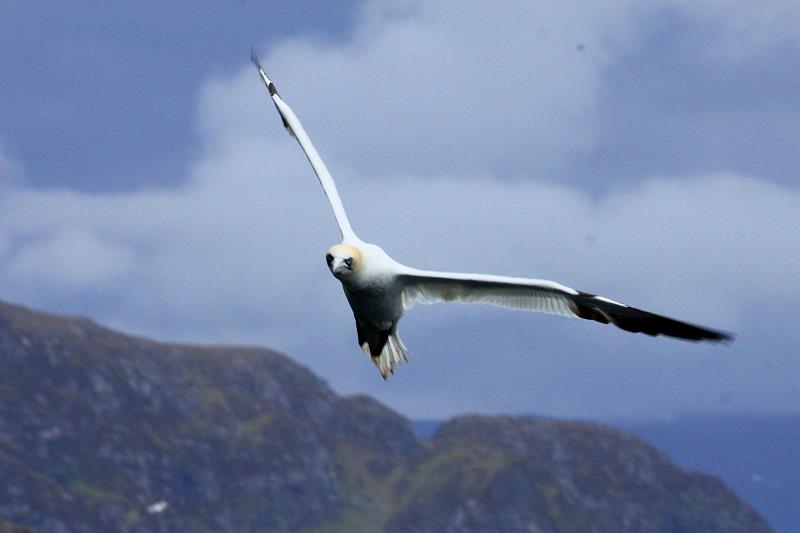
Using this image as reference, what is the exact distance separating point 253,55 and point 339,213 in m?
11.8

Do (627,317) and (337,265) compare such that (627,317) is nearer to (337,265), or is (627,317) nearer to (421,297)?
(421,297)

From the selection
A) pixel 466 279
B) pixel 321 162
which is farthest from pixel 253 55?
pixel 466 279

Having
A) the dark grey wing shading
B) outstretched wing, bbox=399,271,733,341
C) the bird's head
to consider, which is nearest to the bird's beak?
the bird's head

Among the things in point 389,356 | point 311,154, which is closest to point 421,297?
point 389,356

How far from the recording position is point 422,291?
4059 cm

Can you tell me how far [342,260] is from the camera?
35.0m

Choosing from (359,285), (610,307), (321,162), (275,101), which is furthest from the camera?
(275,101)

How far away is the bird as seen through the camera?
1448 inches

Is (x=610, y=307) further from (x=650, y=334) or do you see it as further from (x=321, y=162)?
(x=321, y=162)

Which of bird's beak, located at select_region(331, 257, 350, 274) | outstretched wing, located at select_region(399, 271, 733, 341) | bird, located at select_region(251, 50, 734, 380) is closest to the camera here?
bird's beak, located at select_region(331, 257, 350, 274)

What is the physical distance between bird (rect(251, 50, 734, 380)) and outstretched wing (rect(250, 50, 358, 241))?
55mm

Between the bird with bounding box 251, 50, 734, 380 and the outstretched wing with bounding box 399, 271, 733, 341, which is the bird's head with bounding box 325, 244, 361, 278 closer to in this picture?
the bird with bounding box 251, 50, 734, 380

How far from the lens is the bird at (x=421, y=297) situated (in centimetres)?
3678

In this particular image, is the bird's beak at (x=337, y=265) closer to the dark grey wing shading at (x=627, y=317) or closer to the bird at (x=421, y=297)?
the bird at (x=421, y=297)
